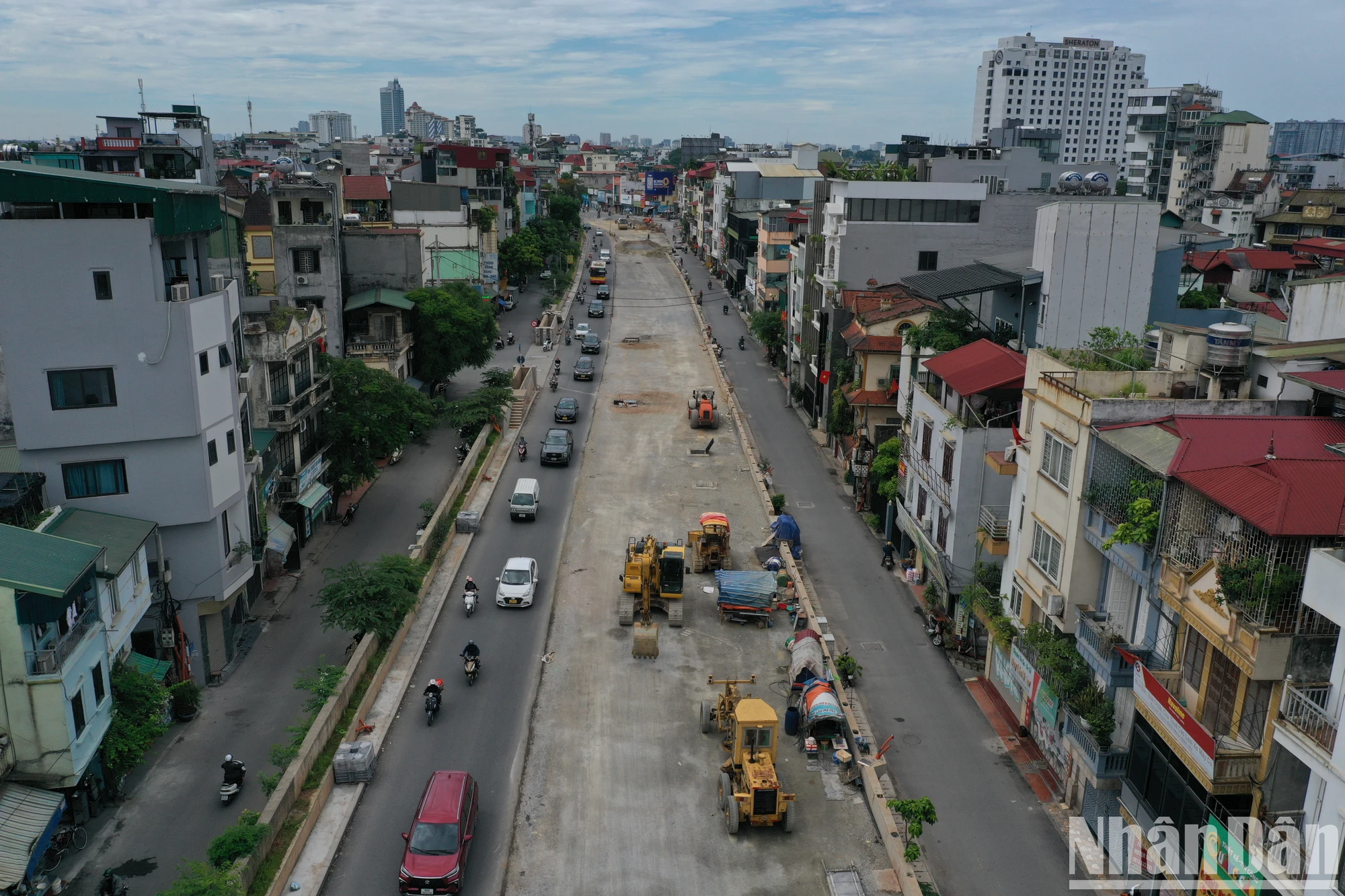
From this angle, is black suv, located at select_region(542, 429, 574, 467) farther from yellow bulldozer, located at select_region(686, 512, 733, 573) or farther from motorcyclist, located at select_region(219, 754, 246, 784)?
motorcyclist, located at select_region(219, 754, 246, 784)

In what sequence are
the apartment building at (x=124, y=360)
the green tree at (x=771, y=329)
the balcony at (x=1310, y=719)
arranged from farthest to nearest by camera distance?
the green tree at (x=771, y=329) < the apartment building at (x=124, y=360) < the balcony at (x=1310, y=719)

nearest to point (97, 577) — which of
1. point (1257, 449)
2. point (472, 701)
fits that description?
point (472, 701)

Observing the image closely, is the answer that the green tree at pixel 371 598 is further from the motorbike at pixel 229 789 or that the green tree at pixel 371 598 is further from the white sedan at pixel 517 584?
the motorbike at pixel 229 789

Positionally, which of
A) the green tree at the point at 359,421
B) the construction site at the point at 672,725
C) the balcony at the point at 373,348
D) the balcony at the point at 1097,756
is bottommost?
the construction site at the point at 672,725

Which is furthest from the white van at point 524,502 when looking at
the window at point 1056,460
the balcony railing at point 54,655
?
the window at point 1056,460

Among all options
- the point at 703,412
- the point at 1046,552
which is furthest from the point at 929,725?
the point at 703,412

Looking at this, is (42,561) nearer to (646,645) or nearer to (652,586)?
(646,645)
